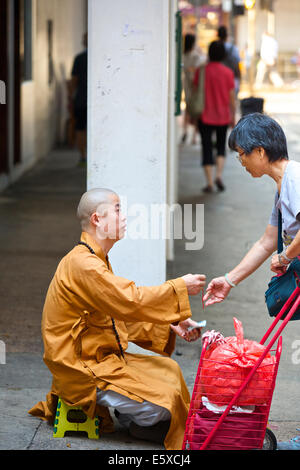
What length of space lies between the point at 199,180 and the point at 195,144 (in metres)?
4.86

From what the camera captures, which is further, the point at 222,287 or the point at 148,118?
the point at 148,118

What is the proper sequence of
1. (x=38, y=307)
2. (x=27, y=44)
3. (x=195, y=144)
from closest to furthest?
(x=38, y=307)
(x=27, y=44)
(x=195, y=144)

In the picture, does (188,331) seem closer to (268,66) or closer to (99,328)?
(99,328)

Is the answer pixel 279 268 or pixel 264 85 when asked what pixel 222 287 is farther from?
pixel 264 85

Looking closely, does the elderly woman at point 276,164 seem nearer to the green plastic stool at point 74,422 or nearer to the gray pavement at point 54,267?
the green plastic stool at point 74,422

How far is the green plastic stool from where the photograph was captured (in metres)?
4.22

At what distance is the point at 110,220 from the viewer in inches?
162

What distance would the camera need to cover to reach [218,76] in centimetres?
1119

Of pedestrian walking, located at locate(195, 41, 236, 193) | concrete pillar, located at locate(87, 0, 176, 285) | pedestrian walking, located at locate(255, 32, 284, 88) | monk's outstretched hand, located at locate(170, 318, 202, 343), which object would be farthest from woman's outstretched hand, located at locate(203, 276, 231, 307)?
pedestrian walking, located at locate(255, 32, 284, 88)

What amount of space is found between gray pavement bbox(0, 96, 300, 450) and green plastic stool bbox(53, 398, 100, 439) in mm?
46

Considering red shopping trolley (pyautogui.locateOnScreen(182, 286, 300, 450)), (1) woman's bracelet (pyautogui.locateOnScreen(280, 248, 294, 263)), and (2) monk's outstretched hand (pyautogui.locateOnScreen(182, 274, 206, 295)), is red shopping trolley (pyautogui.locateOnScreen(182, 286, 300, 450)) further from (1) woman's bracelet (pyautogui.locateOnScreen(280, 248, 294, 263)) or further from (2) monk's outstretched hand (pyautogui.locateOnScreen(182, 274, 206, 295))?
(2) monk's outstretched hand (pyautogui.locateOnScreen(182, 274, 206, 295))

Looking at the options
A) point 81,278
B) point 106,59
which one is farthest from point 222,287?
point 106,59

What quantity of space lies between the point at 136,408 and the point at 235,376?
0.61m

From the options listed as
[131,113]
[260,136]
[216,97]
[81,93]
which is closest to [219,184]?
[216,97]
